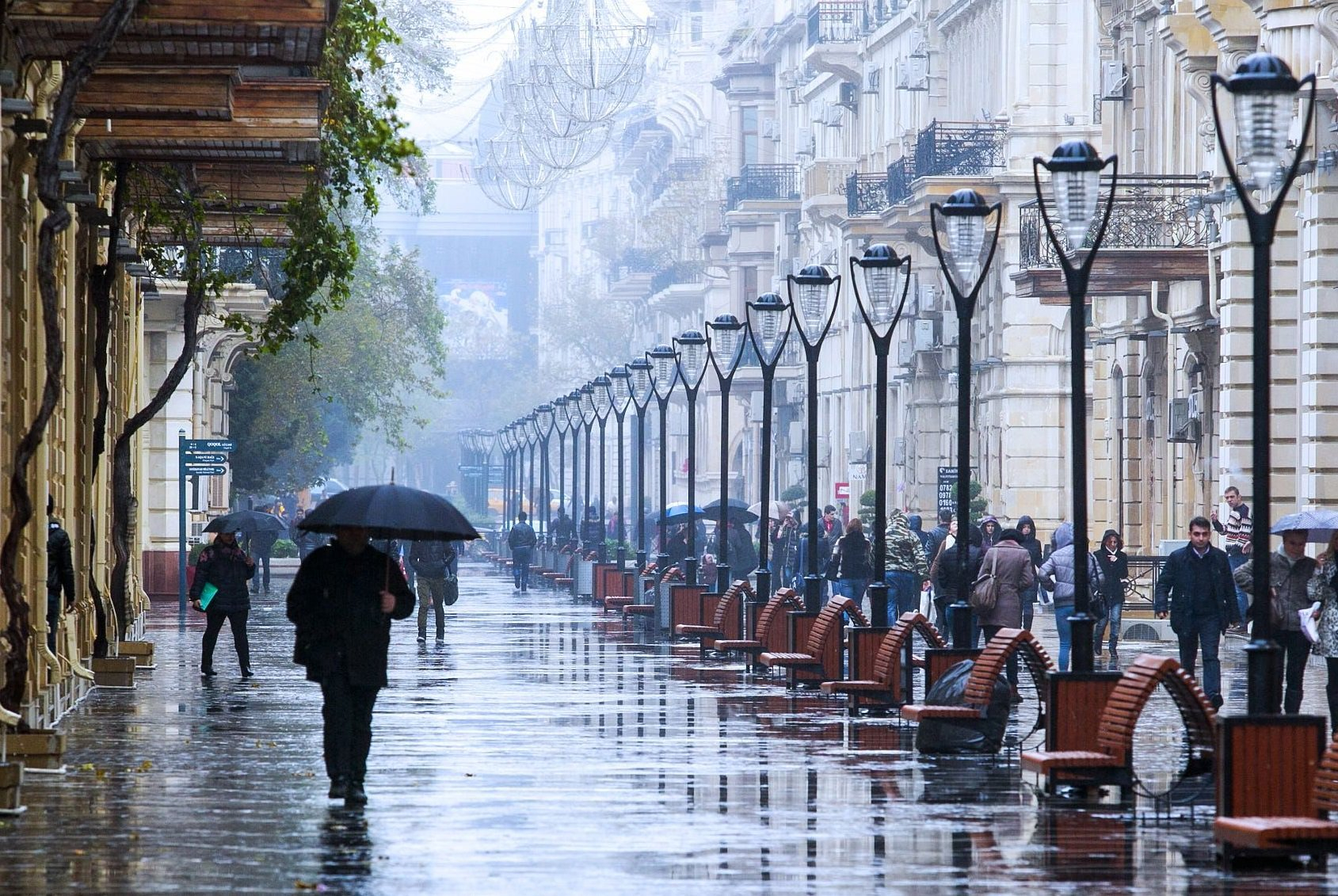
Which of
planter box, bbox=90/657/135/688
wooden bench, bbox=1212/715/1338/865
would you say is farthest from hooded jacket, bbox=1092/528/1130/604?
wooden bench, bbox=1212/715/1338/865

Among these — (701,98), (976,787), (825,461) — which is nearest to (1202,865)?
(976,787)

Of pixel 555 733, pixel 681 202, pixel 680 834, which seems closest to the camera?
pixel 680 834

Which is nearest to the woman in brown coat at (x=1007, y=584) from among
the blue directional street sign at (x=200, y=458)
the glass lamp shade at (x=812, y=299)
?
the glass lamp shade at (x=812, y=299)

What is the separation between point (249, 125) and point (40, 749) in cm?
564

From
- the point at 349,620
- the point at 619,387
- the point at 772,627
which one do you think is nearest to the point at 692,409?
the point at 619,387

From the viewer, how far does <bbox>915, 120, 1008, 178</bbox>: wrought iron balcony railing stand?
49344 millimetres

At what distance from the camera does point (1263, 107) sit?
12.6 metres

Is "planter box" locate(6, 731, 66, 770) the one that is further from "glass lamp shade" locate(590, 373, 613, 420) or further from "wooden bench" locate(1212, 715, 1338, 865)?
"glass lamp shade" locate(590, 373, 613, 420)

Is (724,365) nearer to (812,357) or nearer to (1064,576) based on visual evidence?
(812,357)

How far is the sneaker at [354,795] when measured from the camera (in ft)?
45.6

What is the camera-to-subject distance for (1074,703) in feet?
48.9

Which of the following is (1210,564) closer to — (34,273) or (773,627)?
(773,627)

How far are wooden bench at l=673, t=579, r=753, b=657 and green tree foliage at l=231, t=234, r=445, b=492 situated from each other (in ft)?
68.8

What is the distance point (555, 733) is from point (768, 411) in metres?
12.6
